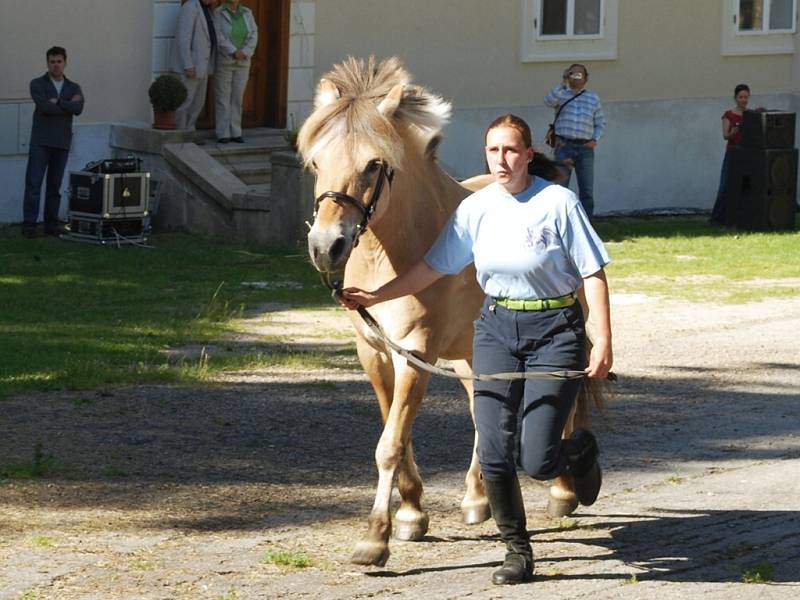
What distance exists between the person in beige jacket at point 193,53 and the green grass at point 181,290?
1967 millimetres

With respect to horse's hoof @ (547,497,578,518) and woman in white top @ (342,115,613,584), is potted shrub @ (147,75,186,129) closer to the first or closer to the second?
horse's hoof @ (547,497,578,518)

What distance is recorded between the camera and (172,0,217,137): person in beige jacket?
2016cm

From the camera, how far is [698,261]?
61.6ft

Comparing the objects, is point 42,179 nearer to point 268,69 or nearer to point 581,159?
point 268,69

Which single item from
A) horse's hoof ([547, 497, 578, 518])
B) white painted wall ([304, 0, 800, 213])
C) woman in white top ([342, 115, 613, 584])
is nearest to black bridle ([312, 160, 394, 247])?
woman in white top ([342, 115, 613, 584])

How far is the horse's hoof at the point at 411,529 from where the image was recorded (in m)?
7.42

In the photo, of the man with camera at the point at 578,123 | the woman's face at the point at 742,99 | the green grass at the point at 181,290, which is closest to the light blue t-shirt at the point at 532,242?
the green grass at the point at 181,290

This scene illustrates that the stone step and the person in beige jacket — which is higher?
the person in beige jacket

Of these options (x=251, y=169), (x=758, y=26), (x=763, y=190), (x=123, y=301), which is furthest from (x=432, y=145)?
(x=758, y=26)

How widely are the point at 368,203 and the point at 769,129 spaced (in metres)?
16.2

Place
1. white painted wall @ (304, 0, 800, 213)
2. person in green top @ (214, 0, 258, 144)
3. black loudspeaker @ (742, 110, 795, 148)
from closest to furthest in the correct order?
person in green top @ (214, 0, 258, 144) → black loudspeaker @ (742, 110, 795, 148) → white painted wall @ (304, 0, 800, 213)

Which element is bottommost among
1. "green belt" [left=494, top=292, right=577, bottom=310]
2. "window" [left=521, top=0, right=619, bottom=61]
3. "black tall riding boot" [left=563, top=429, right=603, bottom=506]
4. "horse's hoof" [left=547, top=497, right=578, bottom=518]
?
"horse's hoof" [left=547, top=497, right=578, bottom=518]

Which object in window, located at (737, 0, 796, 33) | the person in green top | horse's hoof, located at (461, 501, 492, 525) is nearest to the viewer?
horse's hoof, located at (461, 501, 492, 525)

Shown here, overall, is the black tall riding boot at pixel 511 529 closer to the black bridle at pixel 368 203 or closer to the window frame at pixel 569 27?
the black bridle at pixel 368 203
